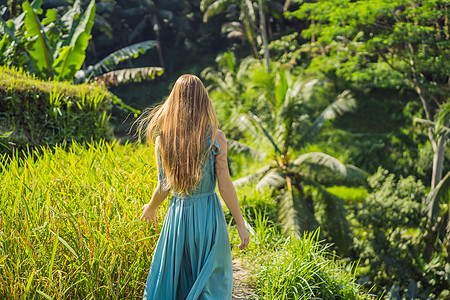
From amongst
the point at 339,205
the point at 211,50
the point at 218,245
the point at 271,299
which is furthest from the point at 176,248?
the point at 211,50

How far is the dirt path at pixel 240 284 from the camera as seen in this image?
9.67 ft

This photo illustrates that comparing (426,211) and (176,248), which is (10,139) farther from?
(426,211)

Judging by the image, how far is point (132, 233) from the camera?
2.63 m

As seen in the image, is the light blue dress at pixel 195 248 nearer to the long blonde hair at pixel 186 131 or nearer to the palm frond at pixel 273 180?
the long blonde hair at pixel 186 131

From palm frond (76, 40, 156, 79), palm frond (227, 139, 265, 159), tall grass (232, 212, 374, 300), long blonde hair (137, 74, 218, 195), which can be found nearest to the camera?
long blonde hair (137, 74, 218, 195)

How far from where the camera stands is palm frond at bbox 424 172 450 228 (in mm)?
9516

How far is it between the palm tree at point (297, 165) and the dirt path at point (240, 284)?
6.64 metres

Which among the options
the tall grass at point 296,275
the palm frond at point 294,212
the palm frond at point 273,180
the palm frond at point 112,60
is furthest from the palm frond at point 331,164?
the tall grass at point 296,275

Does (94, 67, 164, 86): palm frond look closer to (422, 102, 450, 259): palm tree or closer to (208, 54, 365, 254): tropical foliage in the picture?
(208, 54, 365, 254): tropical foliage

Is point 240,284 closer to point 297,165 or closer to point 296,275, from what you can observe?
point 296,275

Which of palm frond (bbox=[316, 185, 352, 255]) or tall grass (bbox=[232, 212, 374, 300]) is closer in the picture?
tall grass (bbox=[232, 212, 374, 300])

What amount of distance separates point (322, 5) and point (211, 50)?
17.8m

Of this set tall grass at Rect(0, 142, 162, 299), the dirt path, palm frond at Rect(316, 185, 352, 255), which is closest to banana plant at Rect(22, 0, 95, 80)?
tall grass at Rect(0, 142, 162, 299)

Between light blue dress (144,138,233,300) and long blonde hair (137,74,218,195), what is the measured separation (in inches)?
2.9
